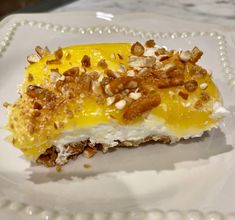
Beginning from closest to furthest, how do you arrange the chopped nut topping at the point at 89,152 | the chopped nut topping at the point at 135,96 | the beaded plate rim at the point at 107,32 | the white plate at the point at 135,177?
the white plate at the point at 135,177 < the chopped nut topping at the point at 135,96 < the chopped nut topping at the point at 89,152 < the beaded plate rim at the point at 107,32

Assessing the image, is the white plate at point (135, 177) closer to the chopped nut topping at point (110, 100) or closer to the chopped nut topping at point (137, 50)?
the chopped nut topping at point (110, 100)

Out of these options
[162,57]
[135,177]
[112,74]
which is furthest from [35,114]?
[162,57]

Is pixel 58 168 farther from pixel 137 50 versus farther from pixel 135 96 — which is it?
pixel 137 50

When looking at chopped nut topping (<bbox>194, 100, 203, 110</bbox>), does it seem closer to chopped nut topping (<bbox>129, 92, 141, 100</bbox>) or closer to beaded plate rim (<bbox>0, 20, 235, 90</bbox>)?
chopped nut topping (<bbox>129, 92, 141, 100</bbox>)

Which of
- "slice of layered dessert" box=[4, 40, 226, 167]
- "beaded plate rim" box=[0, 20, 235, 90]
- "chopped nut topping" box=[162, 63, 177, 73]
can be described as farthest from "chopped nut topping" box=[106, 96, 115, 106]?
"beaded plate rim" box=[0, 20, 235, 90]

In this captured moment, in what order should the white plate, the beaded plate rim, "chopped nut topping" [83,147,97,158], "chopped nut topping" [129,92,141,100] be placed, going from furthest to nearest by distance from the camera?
the beaded plate rim
"chopped nut topping" [83,147,97,158]
"chopped nut topping" [129,92,141,100]
the white plate

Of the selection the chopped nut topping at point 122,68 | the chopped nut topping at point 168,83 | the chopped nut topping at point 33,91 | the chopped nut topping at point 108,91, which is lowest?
the chopped nut topping at point 33,91

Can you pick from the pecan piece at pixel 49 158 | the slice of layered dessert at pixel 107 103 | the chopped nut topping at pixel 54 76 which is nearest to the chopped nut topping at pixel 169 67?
the slice of layered dessert at pixel 107 103
